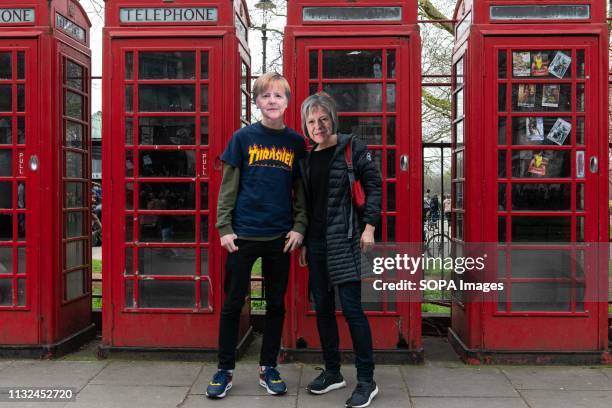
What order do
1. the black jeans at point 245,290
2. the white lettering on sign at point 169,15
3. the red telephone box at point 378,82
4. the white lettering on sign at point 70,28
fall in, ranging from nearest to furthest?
the black jeans at point 245,290, the red telephone box at point 378,82, the white lettering on sign at point 169,15, the white lettering on sign at point 70,28

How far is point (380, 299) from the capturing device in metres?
4.60

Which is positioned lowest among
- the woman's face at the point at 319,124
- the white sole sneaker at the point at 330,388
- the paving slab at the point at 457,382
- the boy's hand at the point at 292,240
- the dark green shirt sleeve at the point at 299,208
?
the paving slab at the point at 457,382

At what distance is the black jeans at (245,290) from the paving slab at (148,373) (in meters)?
0.50

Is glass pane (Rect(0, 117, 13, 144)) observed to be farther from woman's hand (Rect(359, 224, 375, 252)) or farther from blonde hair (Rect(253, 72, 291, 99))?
woman's hand (Rect(359, 224, 375, 252))

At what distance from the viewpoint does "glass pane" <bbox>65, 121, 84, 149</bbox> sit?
4.95 meters

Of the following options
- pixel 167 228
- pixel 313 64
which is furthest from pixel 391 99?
pixel 167 228

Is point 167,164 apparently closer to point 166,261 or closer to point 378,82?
point 166,261

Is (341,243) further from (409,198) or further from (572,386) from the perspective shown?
(572,386)

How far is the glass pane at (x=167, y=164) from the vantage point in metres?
4.61

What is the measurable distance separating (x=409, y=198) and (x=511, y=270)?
90 cm

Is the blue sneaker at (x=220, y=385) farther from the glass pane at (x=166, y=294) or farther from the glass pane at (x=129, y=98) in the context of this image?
the glass pane at (x=129, y=98)

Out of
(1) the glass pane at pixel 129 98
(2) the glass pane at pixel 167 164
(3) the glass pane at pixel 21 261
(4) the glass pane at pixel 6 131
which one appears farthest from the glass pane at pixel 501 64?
(3) the glass pane at pixel 21 261

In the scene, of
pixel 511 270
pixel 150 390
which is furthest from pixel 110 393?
pixel 511 270

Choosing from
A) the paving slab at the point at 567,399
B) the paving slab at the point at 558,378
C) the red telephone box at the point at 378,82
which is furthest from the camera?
the red telephone box at the point at 378,82
